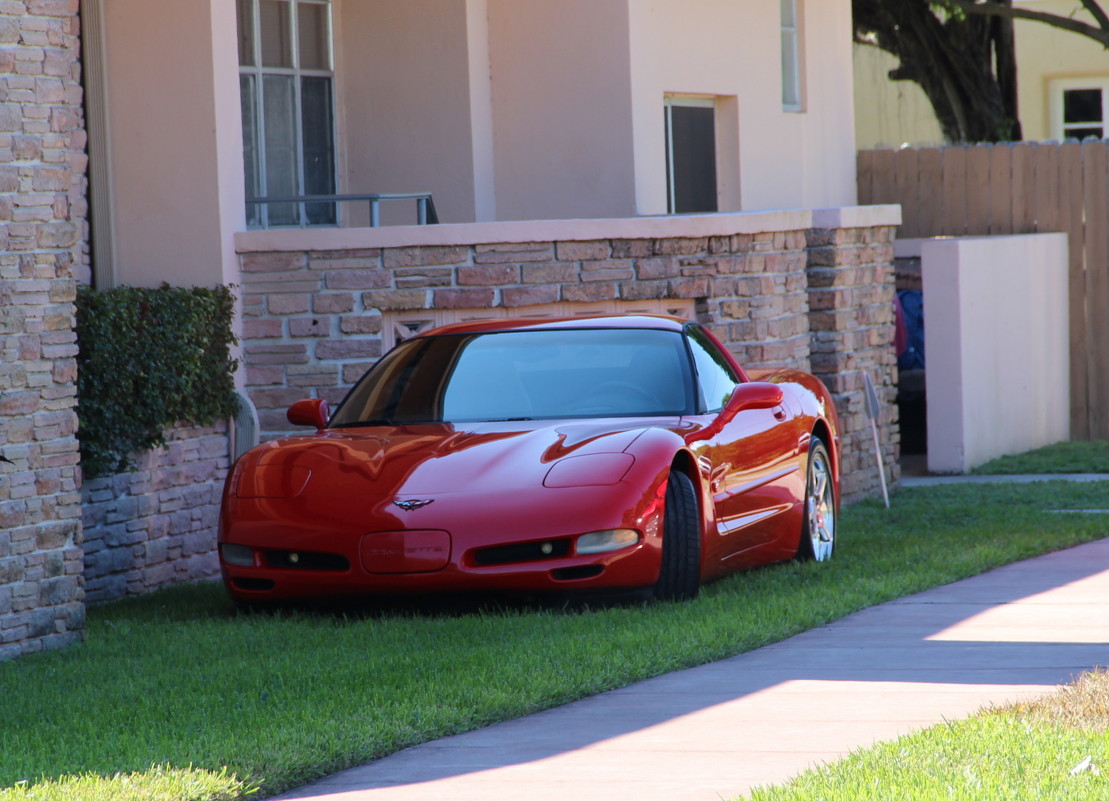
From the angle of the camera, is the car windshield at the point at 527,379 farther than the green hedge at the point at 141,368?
No

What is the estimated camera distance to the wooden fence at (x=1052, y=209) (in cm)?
1783

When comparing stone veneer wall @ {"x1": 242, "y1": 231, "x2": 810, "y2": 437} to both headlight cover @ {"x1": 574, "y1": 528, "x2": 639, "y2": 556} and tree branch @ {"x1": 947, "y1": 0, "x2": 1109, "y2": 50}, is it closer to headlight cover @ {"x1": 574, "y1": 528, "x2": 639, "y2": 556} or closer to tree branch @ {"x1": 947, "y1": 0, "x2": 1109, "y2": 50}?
headlight cover @ {"x1": 574, "y1": 528, "x2": 639, "y2": 556}

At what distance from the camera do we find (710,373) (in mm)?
9477

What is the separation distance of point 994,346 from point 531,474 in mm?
9028

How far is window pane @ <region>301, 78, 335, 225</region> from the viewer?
553 inches

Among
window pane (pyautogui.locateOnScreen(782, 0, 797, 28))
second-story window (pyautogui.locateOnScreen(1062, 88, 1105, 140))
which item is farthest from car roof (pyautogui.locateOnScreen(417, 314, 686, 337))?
second-story window (pyautogui.locateOnScreen(1062, 88, 1105, 140))

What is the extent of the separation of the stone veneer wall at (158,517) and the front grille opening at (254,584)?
4.58 feet

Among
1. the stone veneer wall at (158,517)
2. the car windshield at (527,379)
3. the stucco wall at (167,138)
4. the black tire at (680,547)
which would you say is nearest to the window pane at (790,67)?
the stucco wall at (167,138)

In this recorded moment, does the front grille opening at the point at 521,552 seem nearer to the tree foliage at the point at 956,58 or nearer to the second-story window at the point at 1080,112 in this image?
the tree foliage at the point at 956,58

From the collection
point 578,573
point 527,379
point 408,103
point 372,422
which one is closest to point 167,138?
point 372,422

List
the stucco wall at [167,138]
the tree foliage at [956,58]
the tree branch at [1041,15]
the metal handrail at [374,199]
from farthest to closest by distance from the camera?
1. the tree foliage at [956,58]
2. the tree branch at [1041,15]
3. the metal handrail at [374,199]
4. the stucco wall at [167,138]

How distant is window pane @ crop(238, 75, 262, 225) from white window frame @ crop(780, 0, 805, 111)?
6.25m

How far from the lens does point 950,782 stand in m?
4.90

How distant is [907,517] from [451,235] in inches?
140
